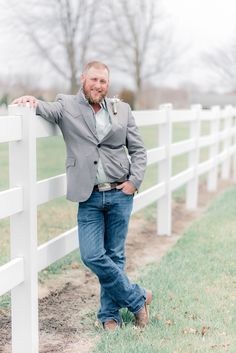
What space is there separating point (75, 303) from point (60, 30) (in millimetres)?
27841

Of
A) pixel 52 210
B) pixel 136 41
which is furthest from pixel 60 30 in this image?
pixel 52 210

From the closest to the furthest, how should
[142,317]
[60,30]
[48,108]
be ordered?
1. [48,108]
2. [142,317]
3. [60,30]

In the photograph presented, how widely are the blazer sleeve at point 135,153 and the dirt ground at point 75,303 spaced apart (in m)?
1.05

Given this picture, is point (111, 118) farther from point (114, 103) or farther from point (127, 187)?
point (127, 187)

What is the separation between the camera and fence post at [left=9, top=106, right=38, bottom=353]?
405cm

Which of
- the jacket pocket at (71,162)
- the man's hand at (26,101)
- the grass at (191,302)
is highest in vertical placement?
the man's hand at (26,101)

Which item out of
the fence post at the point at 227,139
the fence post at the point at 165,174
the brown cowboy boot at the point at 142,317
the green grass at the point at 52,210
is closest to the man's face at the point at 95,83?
the brown cowboy boot at the point at 142,317

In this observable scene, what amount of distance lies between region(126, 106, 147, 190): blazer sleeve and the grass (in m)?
0.96

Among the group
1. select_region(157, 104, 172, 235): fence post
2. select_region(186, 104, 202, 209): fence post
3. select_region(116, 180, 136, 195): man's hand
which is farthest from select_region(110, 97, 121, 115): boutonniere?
select_region(186, 104, 202, 209): fence post

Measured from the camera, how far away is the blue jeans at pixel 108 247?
174 inches

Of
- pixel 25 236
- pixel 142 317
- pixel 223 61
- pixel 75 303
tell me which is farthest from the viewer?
pixel 223 61

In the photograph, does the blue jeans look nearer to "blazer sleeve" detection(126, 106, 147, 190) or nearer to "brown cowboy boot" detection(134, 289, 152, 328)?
"brown cowboy boot" detection(134, 289, 152, 328)

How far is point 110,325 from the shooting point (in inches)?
180

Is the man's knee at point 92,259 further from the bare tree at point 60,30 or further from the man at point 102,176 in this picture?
the bare tree at point 60,30
